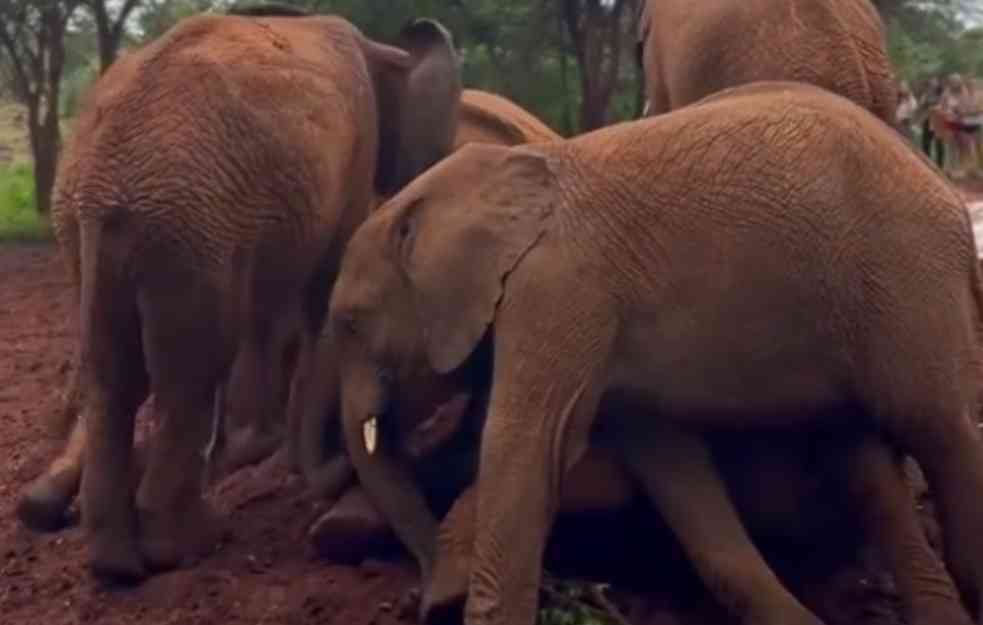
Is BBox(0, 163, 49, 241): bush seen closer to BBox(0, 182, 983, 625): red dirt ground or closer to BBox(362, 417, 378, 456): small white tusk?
BBox(0, 182, 983, 625): red dirt ground

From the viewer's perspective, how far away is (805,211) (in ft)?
13.8

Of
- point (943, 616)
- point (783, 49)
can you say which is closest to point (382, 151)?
point (783, 49)

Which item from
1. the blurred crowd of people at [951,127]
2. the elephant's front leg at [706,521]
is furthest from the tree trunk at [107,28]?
the elephant's front leg at [706,521]

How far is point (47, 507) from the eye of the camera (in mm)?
5707

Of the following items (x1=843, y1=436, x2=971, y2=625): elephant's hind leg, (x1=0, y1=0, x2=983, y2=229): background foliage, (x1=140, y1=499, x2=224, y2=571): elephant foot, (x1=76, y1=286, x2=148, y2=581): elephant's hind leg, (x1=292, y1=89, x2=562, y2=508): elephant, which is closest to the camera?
(x1=843, y1=436, x2=971, y2=625): elephant's hind leg

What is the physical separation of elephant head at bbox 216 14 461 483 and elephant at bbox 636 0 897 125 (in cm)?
74

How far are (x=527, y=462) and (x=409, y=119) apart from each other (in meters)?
1.96

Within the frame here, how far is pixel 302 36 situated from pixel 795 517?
2017mm

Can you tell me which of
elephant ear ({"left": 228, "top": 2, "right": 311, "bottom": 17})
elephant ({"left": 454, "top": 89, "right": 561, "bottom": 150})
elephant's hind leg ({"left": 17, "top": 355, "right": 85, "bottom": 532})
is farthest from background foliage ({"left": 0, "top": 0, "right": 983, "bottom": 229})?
elephant's hind leg ({"left": 17, "top": 355, "right": 85, "bottom": 532})

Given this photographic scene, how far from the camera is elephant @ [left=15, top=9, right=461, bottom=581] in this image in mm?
4742

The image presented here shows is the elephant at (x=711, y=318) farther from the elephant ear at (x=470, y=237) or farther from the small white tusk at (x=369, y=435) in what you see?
the small white tusk at (x=369, y=435)

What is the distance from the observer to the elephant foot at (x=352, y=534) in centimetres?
493

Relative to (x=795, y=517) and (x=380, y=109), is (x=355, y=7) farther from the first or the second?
(x=795, y=517)

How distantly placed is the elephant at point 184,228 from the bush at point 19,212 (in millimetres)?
13970
